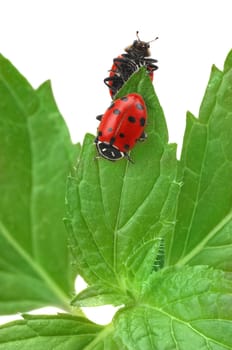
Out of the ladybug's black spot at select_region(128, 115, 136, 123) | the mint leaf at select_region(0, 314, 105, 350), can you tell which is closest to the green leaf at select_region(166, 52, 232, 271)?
the ladybug's black spot at select_region(128, 115, 136, 123)

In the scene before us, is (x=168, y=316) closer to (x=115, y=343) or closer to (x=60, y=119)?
(x=115, y=343)

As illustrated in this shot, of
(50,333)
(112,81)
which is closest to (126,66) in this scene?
(112,81)

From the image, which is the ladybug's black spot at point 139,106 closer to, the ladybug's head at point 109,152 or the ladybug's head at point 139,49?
the ladybug's head at point 109,152

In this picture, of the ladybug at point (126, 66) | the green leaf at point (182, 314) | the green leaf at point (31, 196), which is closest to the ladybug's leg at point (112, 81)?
the ladybug at point (126, 66)

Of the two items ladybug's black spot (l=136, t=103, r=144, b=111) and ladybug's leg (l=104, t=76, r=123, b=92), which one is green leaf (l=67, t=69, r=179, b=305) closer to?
ladybug's black spot (l=136, t=103, r=144, b=111)

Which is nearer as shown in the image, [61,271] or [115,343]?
[115,343]

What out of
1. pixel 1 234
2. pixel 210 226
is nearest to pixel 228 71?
pixel 210 226

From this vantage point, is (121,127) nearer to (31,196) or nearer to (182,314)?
(31,196)
